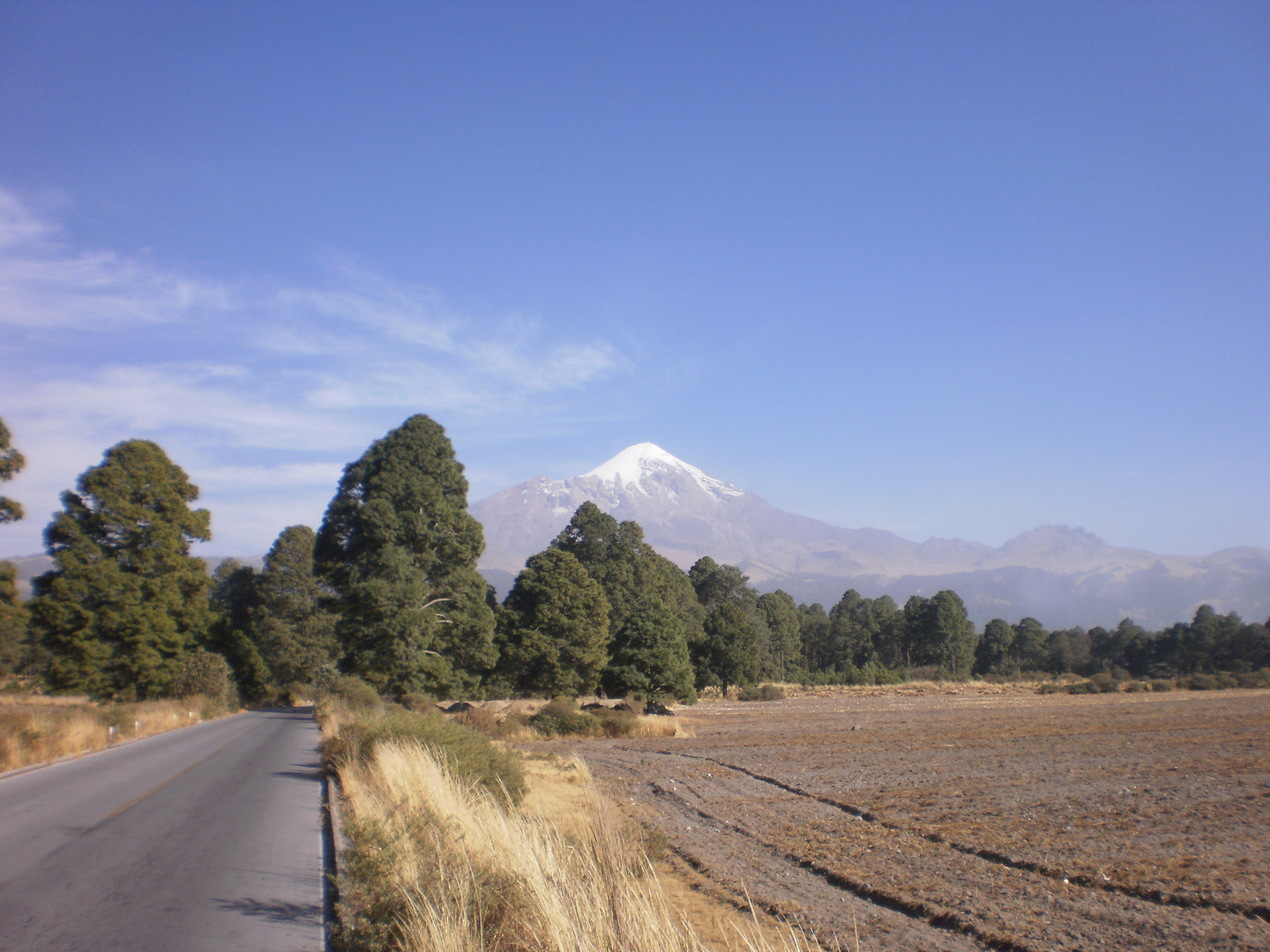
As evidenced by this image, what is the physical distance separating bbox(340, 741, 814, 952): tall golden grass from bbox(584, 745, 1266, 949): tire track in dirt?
2.07 m

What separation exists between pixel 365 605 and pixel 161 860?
80.1 feet

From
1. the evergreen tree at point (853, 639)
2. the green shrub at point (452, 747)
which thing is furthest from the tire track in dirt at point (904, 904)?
the evergreen tree at point (853, 639)

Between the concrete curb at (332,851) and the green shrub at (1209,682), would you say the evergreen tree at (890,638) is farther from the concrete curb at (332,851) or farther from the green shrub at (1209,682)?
the concrete curb at (332,851)

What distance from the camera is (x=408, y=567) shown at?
1321 inches

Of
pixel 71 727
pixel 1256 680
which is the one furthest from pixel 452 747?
pixel 1256 680

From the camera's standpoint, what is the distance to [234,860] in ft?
29.1

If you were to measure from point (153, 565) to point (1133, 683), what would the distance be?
3145 inches

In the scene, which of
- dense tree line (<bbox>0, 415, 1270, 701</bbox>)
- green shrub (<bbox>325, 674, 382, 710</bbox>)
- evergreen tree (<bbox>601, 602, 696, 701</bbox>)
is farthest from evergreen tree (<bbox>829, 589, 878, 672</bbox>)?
green shrub (<bbox>325, 674, 382, 710</bbox>)

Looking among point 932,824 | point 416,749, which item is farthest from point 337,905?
point 932,824

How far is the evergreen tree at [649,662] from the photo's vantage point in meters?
46.0

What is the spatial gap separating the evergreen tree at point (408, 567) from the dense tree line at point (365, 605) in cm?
9

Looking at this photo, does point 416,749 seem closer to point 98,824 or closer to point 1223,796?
point 98,824

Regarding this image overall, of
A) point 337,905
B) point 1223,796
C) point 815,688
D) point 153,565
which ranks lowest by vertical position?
point 815,688

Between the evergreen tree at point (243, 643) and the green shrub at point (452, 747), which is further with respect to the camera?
the evergreen tree at point (243, 643)
